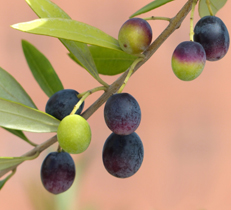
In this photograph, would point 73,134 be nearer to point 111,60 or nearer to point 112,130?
point 112,130

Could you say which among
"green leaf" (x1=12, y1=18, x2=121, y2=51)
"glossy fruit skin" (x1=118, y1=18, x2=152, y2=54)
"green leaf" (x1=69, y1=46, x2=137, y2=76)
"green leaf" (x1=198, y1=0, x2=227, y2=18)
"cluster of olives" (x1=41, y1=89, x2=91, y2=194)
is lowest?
"cluster of olives" (x1=41, y1=89, x2=91, y2=194)

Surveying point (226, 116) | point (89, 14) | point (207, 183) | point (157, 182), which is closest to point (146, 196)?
point (157, 182)

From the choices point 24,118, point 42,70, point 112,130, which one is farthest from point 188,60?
point 42,70

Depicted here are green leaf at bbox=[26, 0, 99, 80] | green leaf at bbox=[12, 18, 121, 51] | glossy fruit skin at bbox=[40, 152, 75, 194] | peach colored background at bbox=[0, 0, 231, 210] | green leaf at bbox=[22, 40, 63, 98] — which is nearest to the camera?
green leaf at bbox=[12, 18, 121, 51]

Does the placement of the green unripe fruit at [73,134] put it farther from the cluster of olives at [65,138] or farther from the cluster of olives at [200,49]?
the cluster of olives at [200,49]

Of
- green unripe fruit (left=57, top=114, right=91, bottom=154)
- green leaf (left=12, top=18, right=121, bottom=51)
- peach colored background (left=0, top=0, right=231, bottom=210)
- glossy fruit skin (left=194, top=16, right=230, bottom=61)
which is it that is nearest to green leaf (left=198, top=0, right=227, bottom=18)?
glossy fruit skin (left=194, top=16, right=230, bottom=61)

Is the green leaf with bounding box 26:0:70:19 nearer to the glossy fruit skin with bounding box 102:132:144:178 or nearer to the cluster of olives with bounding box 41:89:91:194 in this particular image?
the cluster of olives with bounding box 41:89:91:194
